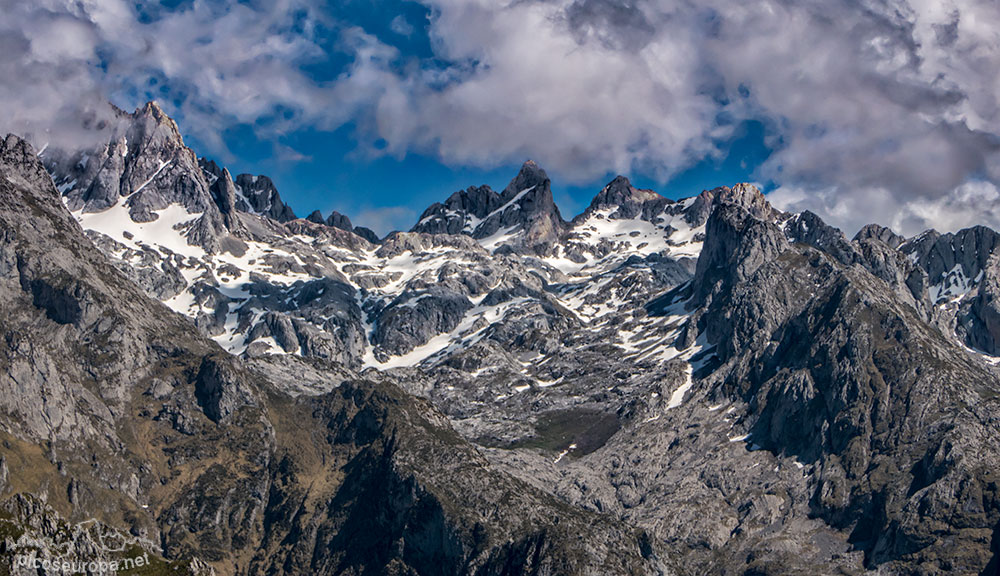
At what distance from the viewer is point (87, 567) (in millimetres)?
199000

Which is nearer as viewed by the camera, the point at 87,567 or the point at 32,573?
the point at 32,573

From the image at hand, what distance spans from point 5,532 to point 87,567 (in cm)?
1639

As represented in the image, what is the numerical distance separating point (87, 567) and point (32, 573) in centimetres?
1311

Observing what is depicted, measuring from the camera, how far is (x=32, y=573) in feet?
614

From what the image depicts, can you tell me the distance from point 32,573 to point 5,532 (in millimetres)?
9206

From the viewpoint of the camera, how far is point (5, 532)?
623 feet
